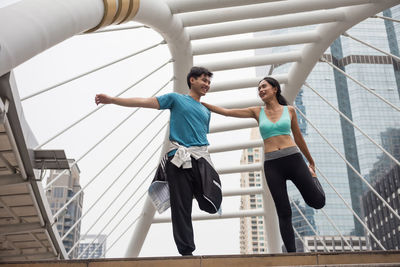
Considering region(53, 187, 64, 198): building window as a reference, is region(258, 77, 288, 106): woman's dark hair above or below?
above

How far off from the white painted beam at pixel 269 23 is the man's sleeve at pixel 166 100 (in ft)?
14.8

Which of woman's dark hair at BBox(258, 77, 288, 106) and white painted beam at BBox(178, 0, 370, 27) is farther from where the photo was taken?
white painted beam at BBox(178, 0, 370, 27)

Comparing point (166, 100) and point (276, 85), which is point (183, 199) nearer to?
point (166, 100)

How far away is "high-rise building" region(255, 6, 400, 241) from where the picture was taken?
88.1 meters

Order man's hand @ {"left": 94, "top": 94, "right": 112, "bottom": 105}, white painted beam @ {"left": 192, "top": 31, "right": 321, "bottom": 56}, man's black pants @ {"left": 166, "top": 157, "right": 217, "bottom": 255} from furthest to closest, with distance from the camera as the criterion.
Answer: white painted beam @ {"left": 192, "top": 31, "right": 321, "bottom": 56}
man's hand @ {"left": 94, "top": 94, "right": 112, "bottom": 105}
man's black pants @ {"left": 166, "top": 157, "right": 217, "bottom": 255}

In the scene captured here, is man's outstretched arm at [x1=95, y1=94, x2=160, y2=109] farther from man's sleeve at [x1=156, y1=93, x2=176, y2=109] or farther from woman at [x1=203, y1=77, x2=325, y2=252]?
woman at [x1=203, y1=77, x2=325, y2=252]

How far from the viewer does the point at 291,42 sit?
29.5 ft

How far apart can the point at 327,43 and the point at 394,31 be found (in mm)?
97743

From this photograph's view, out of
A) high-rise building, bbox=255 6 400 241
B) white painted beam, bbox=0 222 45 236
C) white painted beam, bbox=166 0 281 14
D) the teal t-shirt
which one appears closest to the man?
the teal t-shirt

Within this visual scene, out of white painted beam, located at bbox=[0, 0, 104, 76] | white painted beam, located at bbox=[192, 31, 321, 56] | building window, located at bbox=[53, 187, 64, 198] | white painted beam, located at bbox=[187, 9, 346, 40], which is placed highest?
white painted beam, located at bbox=[187, 9, 346, 40]

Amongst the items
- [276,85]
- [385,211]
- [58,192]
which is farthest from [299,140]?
[58,192]

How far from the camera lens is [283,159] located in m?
4.29

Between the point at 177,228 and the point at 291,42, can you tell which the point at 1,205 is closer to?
the point at 291,42

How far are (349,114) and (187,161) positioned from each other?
9505 cm
